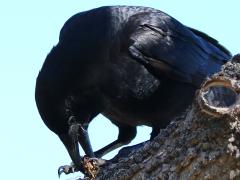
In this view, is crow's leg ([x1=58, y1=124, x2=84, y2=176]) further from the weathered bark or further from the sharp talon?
the weathered bark

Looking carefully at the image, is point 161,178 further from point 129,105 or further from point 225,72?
point 129,105

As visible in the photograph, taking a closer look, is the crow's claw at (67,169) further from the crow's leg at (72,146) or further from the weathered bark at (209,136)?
the weathered bark at (209,136)

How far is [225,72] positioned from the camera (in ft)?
12.8

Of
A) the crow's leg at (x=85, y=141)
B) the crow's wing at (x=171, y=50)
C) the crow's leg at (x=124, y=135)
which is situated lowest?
the crow's leg at (x=124, y=135)

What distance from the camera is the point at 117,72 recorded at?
24.3 ft

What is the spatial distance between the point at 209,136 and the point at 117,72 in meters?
3.62

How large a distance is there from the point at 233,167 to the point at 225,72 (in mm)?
522

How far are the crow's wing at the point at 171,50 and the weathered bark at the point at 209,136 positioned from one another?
3366 millimetres

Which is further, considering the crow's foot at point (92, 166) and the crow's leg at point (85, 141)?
the crow's leg at point (85, 141)

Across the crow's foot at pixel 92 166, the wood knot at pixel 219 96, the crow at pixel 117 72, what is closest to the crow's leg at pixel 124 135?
the crow at pixel 117 72

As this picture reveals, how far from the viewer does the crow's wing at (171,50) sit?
7.58m

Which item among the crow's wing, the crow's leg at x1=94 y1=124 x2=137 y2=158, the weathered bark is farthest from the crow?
the weathered bark

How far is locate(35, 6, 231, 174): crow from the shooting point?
23.3 ft

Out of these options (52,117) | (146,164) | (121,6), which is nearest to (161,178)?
(146,164)
